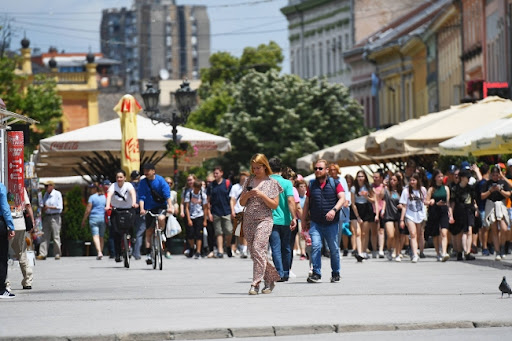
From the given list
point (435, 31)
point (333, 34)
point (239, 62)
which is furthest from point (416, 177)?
point (239, 62)

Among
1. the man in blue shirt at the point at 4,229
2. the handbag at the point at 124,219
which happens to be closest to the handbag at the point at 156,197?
the handbag at the point at 124,219

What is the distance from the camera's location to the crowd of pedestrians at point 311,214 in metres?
19.5

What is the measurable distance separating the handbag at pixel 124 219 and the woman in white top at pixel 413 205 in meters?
4.97

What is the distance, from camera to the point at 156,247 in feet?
86.8

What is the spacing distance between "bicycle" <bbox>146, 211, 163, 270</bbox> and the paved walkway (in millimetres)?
537

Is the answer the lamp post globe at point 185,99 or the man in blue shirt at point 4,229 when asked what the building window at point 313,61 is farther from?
the man in blue shirt at point 4,229

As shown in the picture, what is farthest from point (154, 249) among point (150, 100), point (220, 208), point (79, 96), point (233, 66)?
point (233, 66)

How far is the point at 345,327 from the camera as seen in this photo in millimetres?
14188

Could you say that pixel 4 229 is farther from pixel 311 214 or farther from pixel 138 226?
pixel 138 226

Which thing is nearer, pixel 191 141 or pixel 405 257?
pixel 405 257

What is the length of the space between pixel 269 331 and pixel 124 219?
45.5 feet

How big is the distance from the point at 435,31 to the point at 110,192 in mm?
44798

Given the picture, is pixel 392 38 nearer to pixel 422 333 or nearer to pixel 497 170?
pixel 497 170

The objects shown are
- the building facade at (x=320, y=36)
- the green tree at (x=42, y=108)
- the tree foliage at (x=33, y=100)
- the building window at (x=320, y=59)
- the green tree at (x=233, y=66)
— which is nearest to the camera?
the tree foliage at (x=33, y=100)
